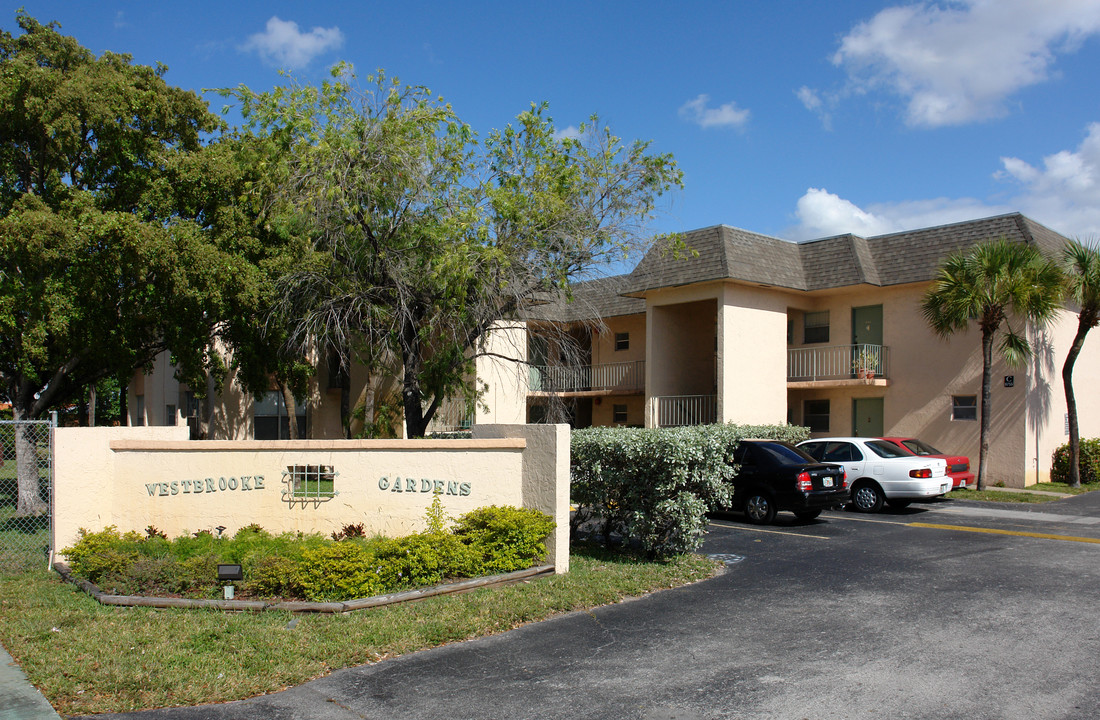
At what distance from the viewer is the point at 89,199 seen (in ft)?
44.7

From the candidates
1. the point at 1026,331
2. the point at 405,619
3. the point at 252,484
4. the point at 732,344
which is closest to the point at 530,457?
the point at 405,619

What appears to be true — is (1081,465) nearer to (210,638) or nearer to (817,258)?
(817,258)

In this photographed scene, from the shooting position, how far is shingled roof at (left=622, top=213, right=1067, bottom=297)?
21969 mm

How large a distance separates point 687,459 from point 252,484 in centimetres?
570

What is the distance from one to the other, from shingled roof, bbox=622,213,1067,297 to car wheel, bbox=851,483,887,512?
23.2 ft

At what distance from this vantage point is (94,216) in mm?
12812

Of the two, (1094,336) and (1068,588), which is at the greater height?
(1094,336)

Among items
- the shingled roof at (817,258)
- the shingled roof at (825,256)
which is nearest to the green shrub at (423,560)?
the shingled roof at (817,258)

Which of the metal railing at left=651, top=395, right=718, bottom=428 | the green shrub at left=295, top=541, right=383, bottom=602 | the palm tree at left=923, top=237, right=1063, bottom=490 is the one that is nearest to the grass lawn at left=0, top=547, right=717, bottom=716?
the green shrub at left=295, top=541, right=383, bottom=602

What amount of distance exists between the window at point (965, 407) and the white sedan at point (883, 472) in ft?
20.0

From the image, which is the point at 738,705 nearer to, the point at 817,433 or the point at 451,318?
the point at 451,318

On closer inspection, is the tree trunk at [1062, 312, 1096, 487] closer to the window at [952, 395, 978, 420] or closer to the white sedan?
the window at [952, 395, 978, 420]

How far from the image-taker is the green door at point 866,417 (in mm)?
24109

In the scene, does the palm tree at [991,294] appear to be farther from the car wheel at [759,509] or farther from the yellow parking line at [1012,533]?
the car wheel at [759,509]
